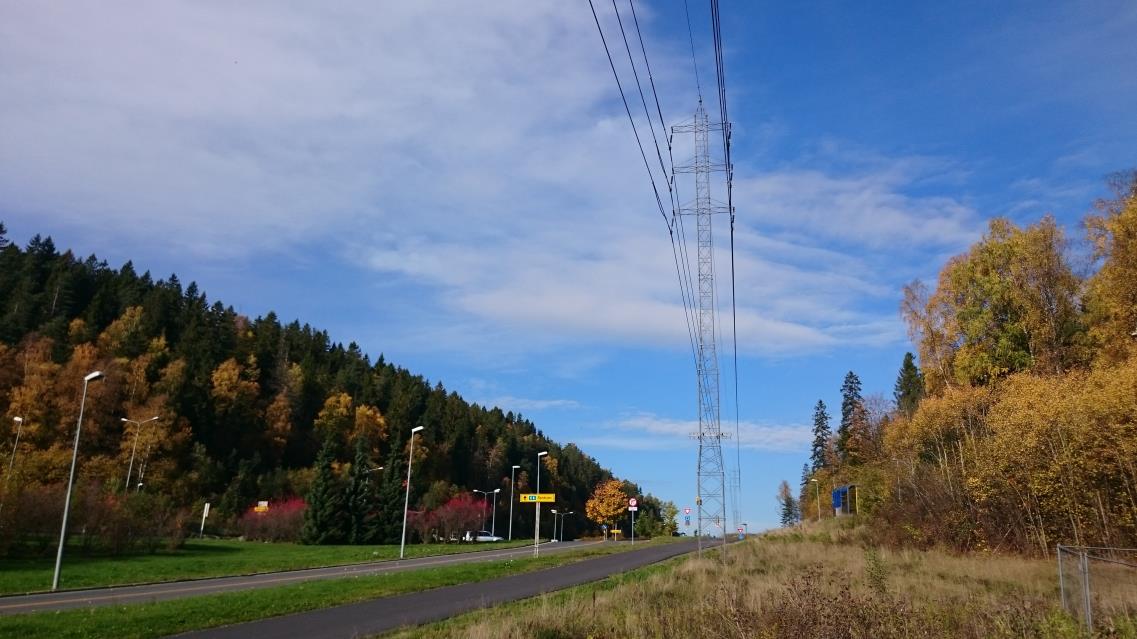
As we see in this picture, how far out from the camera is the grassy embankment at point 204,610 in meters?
14.4

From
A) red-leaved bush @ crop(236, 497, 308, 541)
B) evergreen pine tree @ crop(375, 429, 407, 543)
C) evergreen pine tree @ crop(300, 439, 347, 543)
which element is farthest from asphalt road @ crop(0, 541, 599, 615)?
evergreen pine tree @ crop(375, 429, 407, 543)

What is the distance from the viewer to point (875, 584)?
37.5 ft

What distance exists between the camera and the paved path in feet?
50.6

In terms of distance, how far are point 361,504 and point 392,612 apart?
52.2 metres

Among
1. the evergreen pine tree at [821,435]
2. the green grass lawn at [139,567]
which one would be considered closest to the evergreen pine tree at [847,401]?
the evergreen pine tree at [821,435]

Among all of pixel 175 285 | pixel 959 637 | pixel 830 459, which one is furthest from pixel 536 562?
pixel 175 285

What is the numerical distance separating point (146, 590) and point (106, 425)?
2384 inches

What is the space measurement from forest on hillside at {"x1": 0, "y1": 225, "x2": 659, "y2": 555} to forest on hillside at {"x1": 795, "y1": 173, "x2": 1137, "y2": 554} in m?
41.9

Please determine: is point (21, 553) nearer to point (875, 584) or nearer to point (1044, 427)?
point (875, 584)

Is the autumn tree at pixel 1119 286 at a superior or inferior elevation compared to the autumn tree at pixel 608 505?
superior

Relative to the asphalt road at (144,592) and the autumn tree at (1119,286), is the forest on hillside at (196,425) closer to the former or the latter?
the asphalt road at (144,592)

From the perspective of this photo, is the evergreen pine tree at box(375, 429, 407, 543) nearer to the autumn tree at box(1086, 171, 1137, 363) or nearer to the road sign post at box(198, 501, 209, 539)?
the road sign post at box(198, 501, 209, 539)

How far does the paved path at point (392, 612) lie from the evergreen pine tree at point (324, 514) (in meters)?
37.7

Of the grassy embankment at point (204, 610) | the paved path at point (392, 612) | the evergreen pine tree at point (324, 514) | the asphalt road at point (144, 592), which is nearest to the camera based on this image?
the grassy embankment at point (204, 610)
